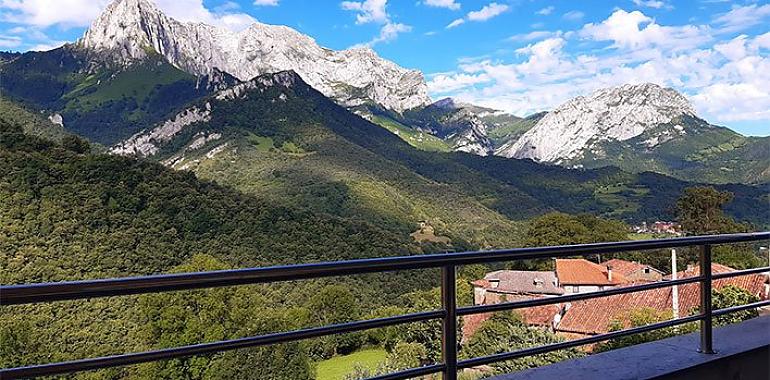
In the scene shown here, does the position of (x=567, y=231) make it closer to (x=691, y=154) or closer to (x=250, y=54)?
(x=691, y=154)

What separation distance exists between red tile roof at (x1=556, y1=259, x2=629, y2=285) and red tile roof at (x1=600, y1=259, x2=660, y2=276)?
234 mm

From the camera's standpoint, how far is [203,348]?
4.23 ft

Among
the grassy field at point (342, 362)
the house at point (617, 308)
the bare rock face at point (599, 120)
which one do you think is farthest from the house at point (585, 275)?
the bare rock face at point (599, 120)

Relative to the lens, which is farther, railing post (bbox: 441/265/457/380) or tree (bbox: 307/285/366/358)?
tree (bbox: 307/285/366/358)

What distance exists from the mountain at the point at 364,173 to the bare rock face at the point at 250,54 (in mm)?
39091

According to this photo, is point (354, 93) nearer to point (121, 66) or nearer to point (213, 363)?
point (121, 66)

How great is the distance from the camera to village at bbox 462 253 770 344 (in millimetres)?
7705

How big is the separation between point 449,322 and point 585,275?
50.3 feet

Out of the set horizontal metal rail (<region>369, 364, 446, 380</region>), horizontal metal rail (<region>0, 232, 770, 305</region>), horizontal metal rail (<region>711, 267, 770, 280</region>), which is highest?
horizontal metal rail (<region>0, 232, 770, 305</region>)

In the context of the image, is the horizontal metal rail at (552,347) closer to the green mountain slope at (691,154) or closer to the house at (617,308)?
the house at (617,308)

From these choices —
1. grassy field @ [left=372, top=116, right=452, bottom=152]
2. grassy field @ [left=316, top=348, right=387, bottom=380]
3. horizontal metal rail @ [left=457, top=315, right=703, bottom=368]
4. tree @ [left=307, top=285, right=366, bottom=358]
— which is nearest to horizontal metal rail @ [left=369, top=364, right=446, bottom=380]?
horizontal metal rail @ [left=457, top=315, right=703, bottom=368]

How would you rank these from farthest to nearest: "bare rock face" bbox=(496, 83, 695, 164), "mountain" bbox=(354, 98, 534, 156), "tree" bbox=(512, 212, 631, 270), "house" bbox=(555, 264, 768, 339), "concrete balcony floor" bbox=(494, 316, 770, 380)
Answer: "mountain" bbox=(354, 98, 534, 156) < "bare rock face" bbox=(496, 83, 695, 164) < "tree" bbox=(512, 212, 631, 270) < "house" bbox=(555, 264, 768, 339) < "concrete balcony floor" bbox=(494, 316, 770, 380)

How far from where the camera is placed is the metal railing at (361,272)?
3.61 feet

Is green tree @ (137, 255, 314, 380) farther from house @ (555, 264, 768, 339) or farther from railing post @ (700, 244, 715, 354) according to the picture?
railing post @ (700, 244, 715, 354)
